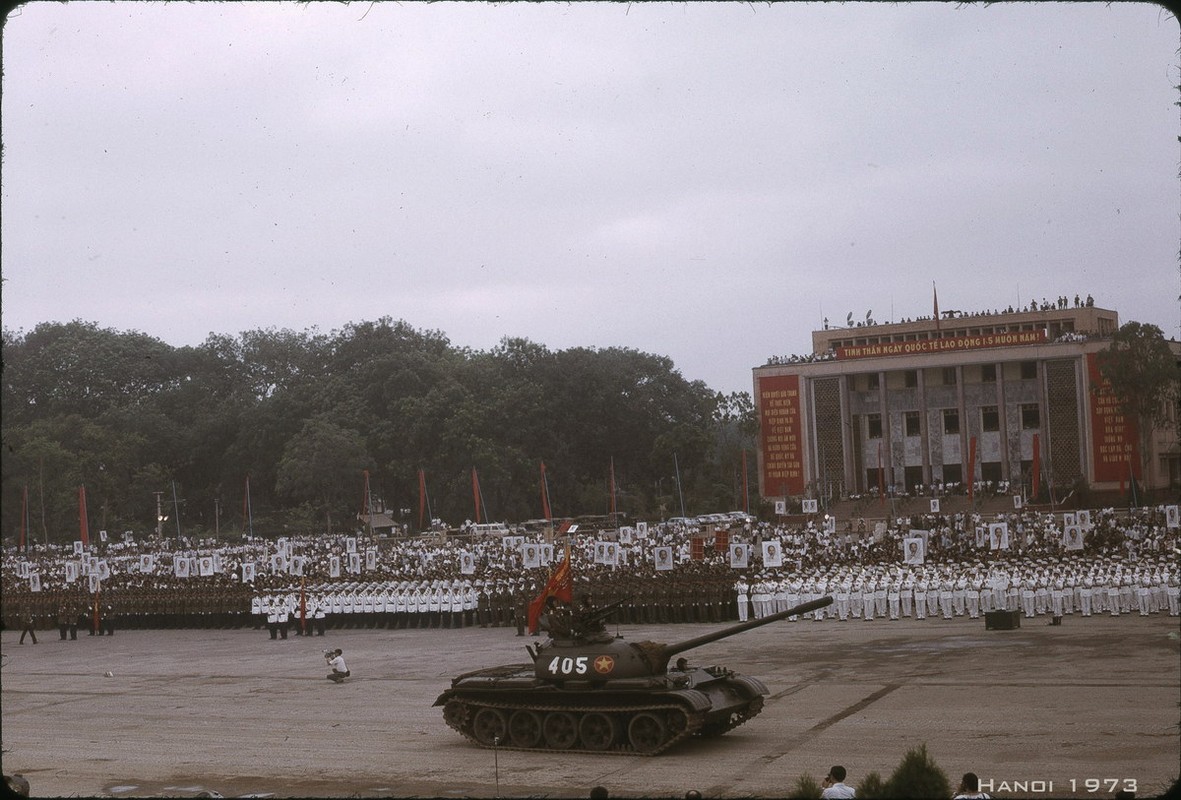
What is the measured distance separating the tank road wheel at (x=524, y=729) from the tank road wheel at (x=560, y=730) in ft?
0.46

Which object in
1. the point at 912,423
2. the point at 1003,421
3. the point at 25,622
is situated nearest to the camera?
the point at 25,622

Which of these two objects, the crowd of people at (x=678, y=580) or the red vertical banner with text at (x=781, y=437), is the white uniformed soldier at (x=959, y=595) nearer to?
the crowd of people at (x=678, y=580)

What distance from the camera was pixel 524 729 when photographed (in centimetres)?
1734

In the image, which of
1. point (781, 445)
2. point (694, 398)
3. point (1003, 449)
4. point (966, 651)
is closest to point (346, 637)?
point (966, 651)

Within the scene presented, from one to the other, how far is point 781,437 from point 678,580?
105 feet

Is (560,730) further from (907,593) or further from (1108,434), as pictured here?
(1108,434)

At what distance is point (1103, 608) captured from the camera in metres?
30.5

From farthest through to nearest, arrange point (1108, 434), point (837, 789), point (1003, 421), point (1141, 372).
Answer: point (1003, 421) < point (1108, 434) < point (1141, 372) < point (837, 789)

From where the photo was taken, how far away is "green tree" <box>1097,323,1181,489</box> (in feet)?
175

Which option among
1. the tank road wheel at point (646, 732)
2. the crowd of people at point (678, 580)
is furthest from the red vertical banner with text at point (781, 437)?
the tank road wheel at point (646, 732)

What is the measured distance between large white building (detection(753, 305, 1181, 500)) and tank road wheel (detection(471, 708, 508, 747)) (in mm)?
47750

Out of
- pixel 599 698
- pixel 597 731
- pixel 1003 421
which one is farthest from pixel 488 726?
pixel 1003 421

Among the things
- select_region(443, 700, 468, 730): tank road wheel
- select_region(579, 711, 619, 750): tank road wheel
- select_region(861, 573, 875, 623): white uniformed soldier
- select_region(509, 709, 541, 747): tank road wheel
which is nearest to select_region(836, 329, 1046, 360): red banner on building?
select_region(861, 573, 875, 623): white uniformed soldier

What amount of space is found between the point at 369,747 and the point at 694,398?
62.2 m
